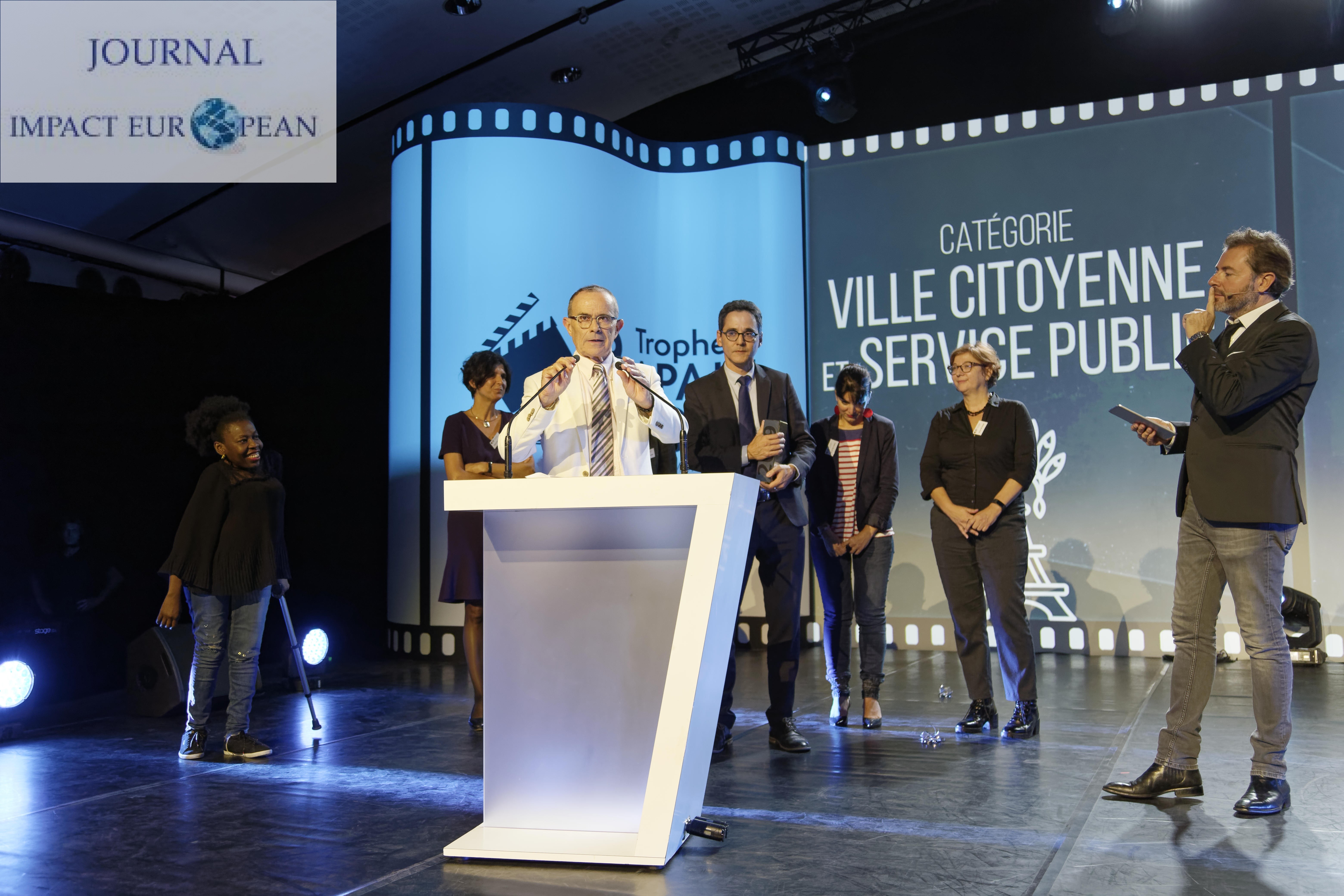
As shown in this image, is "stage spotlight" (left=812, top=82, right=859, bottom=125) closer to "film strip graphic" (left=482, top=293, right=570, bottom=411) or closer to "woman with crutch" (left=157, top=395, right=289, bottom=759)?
"film strip graphic" (left=482, top=293, right=570, bottom=411)

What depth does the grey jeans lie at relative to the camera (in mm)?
2531

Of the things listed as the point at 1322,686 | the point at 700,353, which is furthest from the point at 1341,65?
the point at 700,353

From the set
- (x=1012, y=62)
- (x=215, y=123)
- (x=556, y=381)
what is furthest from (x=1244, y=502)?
(x=215, y=123)

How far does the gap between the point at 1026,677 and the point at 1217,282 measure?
153 cm

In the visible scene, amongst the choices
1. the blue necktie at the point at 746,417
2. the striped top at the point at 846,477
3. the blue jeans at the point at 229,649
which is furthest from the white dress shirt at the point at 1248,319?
the blue jeans at the point at 229,649

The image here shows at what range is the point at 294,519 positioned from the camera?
23.0ft

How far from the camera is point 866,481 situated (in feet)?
13.0

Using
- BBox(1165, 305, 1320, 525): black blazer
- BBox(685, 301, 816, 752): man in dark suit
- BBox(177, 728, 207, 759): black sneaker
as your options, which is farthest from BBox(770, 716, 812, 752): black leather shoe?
BBox(177, 728, 207, 759): black sneaker

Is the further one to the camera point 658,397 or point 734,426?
point 734,426

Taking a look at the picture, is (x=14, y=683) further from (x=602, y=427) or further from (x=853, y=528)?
(x=853, y=528)

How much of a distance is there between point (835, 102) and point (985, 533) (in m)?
4.09

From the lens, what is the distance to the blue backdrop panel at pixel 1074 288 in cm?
564

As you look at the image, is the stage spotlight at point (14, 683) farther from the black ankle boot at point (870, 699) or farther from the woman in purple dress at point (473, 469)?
the black ankle boot at point (870, 699)

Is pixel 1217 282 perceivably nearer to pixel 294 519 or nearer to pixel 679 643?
pixel 679 643
